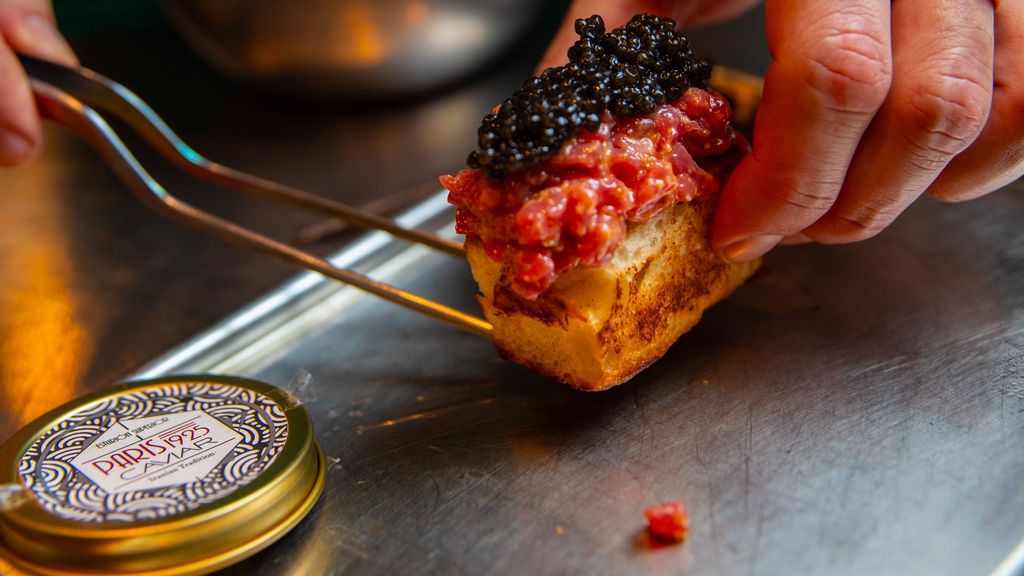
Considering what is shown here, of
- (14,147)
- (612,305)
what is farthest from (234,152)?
(612,305)

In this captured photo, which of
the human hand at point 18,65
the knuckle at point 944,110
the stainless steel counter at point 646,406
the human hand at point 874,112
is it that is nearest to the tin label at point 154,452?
the stainless steel counter at point 646,406

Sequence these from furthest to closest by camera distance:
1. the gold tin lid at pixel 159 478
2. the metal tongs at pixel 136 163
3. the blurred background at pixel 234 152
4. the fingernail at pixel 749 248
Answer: the blurred background at pixel 234 152
the metal tongs at pixel 136 163
the fingernail at pixel 749 248
the gold tin lid at pixel 159 478

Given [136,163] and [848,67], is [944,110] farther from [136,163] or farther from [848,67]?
[136,163]

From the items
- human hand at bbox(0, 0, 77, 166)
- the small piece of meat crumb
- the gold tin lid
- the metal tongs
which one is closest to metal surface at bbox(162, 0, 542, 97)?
human hand at bbox(0, 0, 77, 166)

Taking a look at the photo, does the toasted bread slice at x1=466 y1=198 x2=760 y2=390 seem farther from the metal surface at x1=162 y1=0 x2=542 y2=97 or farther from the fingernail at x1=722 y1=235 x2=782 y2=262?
the metal surface at x1=162 y1=0 x2=542 y2=97

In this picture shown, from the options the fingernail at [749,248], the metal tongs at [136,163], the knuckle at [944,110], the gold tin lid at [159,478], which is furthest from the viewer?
the metal tongs at [136,163]

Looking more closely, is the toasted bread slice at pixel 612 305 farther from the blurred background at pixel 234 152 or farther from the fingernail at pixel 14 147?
the fingernail at pixel 14 147

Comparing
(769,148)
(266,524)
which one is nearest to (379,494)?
(266,524)
